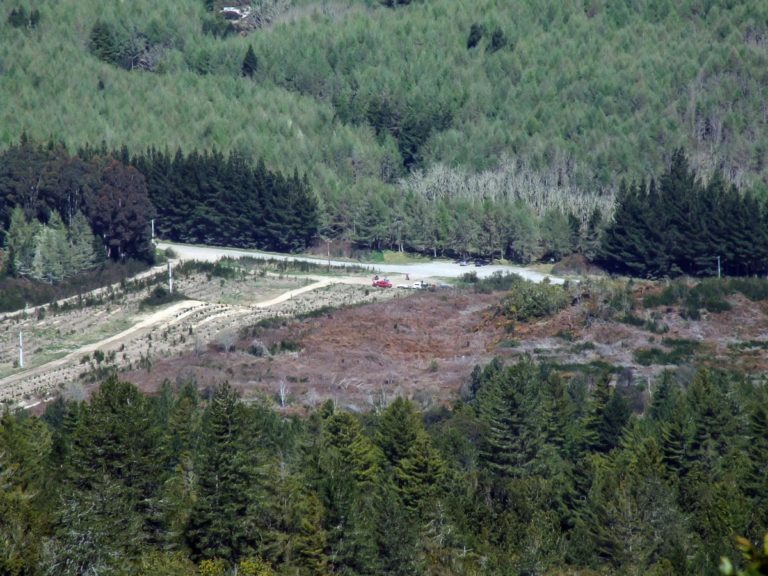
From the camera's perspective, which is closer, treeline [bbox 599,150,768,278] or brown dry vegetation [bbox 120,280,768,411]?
brown dry vegetation [bbox 120,280,768,411]

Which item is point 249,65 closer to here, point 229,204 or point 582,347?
point 229,204

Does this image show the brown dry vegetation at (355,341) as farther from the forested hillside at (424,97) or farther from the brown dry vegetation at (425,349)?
the forested hillside at (424,97)

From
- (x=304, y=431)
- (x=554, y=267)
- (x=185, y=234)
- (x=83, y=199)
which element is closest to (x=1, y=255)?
(x=83, y=199)

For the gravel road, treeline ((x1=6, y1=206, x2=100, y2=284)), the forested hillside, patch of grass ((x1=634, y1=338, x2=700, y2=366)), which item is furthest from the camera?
the forested hillside

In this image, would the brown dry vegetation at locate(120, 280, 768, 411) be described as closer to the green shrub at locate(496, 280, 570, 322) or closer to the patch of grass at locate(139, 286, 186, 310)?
the green shrub at locate(496, 280, 570, 322)

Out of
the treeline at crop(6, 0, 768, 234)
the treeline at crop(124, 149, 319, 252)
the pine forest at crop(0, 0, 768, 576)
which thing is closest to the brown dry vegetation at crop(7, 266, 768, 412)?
the pine forest at crop(0, 0, 768, 576)

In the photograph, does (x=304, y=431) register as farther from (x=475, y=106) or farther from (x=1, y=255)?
(x=475, y=106)

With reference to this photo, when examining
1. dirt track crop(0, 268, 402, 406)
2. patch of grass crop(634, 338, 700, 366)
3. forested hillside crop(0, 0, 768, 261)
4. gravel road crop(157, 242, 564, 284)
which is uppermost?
forested hillside crop(0, 0, 768, 261)

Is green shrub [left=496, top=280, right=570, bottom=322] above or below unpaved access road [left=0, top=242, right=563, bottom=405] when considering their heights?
above
